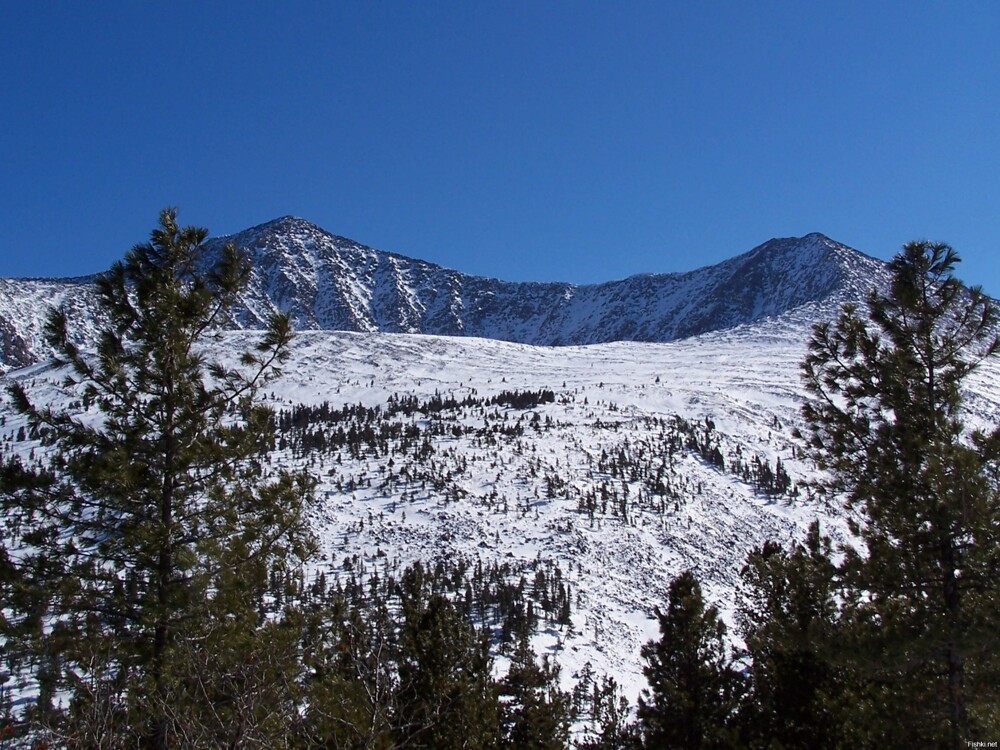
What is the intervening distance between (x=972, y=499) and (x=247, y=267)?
1277 centimetres

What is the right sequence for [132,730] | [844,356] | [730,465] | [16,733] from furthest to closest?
1. [730,465]
2. [844,356]
3. [132,730]
4. [16,733]

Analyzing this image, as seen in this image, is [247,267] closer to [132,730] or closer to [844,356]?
[132,730]

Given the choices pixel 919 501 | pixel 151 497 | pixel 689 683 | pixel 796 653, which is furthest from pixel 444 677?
pixel 919 501

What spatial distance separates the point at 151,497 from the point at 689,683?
14.8 metres

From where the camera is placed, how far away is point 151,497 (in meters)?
10.7

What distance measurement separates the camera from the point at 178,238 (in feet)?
38.8

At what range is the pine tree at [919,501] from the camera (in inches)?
417

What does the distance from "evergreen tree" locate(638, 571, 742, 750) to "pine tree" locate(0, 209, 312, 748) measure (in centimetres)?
1215

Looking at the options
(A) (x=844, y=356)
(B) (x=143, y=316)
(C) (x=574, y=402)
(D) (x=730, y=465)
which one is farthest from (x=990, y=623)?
(C) (x=574, y=402)

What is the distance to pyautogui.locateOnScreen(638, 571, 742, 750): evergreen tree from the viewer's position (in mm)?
17953

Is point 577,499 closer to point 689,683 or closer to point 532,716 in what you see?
point 532,716

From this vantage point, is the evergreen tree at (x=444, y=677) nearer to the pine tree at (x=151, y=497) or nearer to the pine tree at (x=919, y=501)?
the pine tree at (x=151, y=497)

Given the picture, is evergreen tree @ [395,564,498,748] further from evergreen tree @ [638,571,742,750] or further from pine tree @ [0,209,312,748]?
pine tree @ [0,209,312,748]

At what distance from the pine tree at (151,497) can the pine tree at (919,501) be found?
32.2ft
